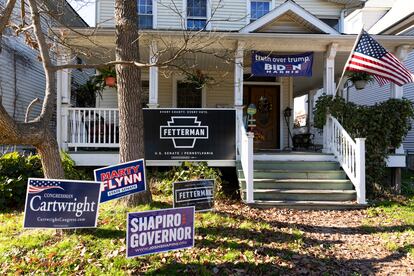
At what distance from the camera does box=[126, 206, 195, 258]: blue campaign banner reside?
3.87m

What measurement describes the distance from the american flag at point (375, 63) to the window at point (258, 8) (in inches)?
238

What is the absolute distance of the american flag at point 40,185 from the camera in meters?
4.39

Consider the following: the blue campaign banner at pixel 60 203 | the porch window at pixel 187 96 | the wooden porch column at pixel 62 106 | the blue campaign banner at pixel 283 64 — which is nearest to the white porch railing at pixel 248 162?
the blue campaign banner at pixel 283 64

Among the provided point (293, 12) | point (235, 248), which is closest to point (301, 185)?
point (235, 248)

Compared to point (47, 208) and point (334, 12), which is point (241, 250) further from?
point (334, 12)

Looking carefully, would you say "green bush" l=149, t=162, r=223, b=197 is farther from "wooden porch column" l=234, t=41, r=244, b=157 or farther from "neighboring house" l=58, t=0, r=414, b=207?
"wooden porch column" l=234, t=41, r=244, b=157

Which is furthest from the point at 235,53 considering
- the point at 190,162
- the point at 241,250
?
the point at 241,250

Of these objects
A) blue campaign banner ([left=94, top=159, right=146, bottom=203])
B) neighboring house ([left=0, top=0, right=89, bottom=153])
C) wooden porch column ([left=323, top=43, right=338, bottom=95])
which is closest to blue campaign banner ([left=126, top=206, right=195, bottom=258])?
blue campaign banner ([left=94, top=159, right=146, bottom=203])

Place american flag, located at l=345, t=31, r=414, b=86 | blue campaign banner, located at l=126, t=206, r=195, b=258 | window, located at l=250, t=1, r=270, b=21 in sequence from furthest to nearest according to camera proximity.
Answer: window, located at l=250, t=1, r=270, b=21 < american flag, located at l=345, t=31, r=414, b=86 < blue campaign banner, located at l=126, t=206, r=195, b=258

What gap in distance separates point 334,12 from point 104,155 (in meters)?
9.79

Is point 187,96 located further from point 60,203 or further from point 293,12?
point 60,203

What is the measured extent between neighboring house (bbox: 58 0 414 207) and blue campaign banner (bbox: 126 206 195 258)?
3.23 metres

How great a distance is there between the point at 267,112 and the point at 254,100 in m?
0.59

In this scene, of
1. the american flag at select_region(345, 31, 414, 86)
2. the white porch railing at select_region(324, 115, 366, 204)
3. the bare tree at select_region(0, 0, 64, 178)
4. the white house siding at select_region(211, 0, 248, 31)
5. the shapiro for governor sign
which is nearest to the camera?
the bare tree at select_region(0, 0, 64, 178)
